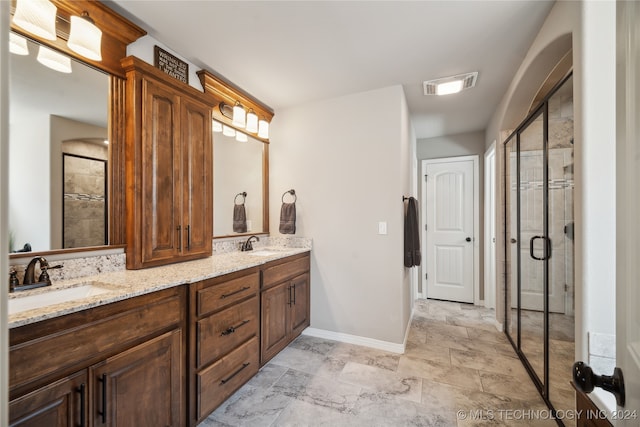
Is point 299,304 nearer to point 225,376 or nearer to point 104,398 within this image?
point 225,376

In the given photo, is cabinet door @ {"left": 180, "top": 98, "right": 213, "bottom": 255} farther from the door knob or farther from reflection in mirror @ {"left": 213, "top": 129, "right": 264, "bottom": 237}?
the door knob

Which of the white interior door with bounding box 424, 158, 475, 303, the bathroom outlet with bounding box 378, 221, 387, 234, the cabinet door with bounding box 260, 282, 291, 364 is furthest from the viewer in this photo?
the white interior door with bounding box 424, 158, 475, 303

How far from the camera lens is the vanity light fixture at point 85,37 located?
1474mm

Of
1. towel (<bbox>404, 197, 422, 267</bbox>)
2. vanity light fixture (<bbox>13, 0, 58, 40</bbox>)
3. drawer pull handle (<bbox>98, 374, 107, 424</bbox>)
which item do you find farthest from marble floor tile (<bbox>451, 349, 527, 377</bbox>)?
vanity light fixture (<bbox>13, 0, 58, 40</bbox>)

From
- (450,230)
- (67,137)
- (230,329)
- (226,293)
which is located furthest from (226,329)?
(450,230)

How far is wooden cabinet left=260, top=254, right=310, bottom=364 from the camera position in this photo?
7.23 ft

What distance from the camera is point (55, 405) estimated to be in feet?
3.29

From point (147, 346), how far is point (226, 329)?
1.74 ft

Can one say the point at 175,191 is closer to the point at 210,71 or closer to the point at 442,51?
the point at 210,71

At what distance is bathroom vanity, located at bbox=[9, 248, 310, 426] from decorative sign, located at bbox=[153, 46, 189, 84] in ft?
4.68

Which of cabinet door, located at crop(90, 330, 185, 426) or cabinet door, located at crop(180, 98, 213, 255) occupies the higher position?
cabinet door, located at crop(180, 98, 213, 255)

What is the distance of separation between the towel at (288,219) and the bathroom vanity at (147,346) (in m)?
0.64

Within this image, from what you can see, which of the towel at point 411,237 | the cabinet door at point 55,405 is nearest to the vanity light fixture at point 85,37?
the cabinet door at point 55,405

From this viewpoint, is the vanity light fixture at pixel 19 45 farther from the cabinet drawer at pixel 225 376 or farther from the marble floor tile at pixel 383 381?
the marble floor tile at pixel 383 381
